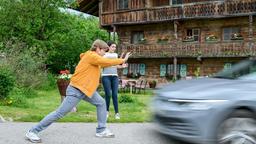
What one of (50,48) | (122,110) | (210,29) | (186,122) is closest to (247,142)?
(186,122)

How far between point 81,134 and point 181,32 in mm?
25156

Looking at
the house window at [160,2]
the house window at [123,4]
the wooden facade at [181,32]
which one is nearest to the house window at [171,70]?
the wooden facade at [181,32]

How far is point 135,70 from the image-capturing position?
36.4 metres

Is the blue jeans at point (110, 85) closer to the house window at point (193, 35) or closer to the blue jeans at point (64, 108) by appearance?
the blue jeans at point (64, 108)

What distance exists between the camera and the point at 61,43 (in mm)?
40656

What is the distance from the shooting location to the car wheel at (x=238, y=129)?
6633 millimetres

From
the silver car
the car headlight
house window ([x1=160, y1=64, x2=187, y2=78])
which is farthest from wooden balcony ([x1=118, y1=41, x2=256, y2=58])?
the car headlight

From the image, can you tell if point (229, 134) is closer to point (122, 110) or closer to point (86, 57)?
point (86, 57)

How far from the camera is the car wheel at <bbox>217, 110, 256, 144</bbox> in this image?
6633 mm

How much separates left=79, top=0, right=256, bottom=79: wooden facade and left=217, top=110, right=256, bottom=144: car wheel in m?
23.0

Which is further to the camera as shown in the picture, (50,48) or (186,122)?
(50,48)

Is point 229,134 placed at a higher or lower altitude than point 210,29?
lower

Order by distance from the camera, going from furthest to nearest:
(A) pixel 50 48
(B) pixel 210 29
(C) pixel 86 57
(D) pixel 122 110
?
(A) pixel 50 48 → (B) pixel 210 29 → (D) pixel 122 110 → (C) pixel 86 57

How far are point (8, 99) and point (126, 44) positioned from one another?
1997 centimetres
